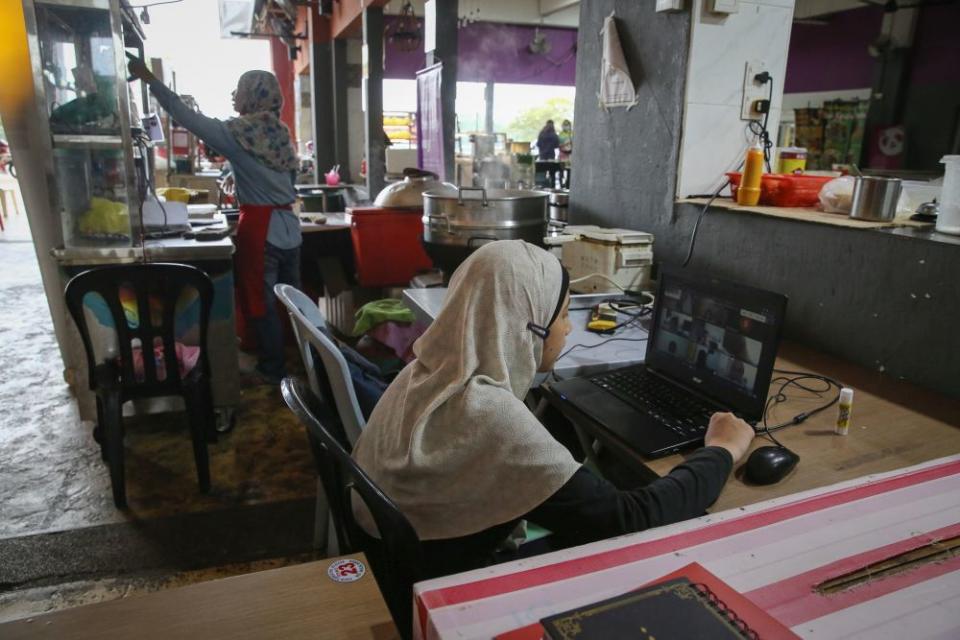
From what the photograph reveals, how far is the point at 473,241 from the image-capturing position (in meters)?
2.74

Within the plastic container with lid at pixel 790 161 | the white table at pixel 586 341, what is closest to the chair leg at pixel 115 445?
the white table at pixel 586 341

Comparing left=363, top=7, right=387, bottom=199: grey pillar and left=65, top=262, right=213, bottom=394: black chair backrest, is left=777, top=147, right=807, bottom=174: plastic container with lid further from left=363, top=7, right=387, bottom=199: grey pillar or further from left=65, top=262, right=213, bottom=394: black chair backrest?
left=363, top=7, right=387, bottom=199: grey pillar

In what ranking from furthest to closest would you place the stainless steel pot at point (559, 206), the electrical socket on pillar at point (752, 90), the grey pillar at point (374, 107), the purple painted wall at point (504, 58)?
the purple painted wall at point (504, 58), the grey pillar at point (374, 107), the stainless steel pot at point (559, 206), the electrical socket on pillar at point (752, 90)

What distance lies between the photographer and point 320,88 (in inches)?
333

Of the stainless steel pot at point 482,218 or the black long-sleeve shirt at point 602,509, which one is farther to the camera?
the stainless steel pot at point 482,218

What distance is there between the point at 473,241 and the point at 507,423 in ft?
5.69

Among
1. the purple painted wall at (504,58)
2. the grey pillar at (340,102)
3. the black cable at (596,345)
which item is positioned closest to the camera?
the black cable at (596,345)

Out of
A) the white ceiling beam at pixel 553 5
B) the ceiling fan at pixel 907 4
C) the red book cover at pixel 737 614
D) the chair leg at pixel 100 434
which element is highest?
the white ceiling beam at pixel 553 5

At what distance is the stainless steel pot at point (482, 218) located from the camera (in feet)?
8.96

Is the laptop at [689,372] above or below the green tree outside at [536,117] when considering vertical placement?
below

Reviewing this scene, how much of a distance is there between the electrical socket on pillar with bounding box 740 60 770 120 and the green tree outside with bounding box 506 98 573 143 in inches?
377

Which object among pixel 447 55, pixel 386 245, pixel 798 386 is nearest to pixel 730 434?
pixel 798 386

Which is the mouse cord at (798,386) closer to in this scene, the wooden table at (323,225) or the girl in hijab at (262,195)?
the girl in hijab at (262,195)

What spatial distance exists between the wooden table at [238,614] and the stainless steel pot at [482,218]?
6.74ft
